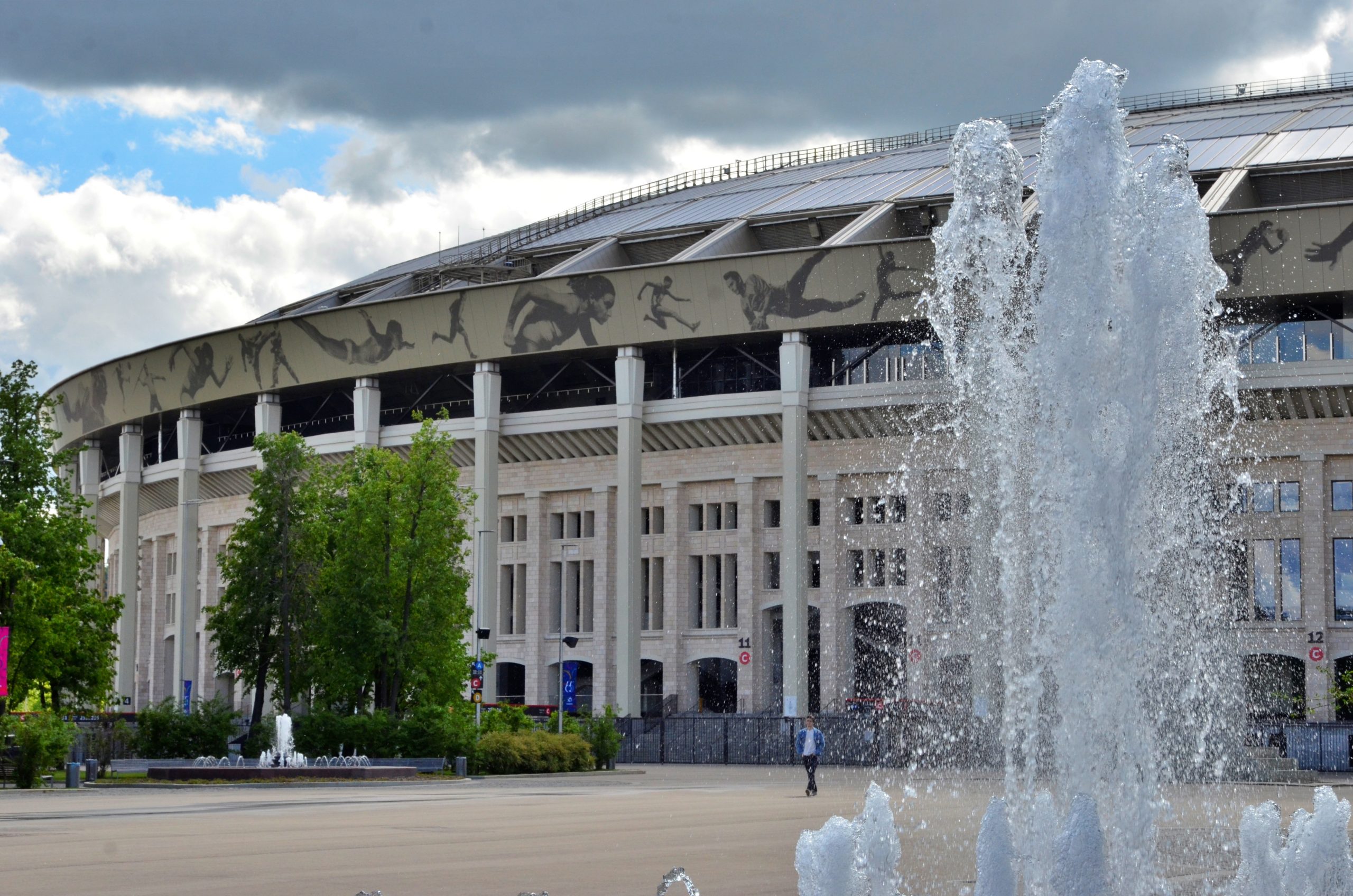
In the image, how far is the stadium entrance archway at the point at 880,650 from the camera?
56.2 meters

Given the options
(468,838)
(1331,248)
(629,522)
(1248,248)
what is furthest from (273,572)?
(1331,248)

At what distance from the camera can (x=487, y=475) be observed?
2218 inches

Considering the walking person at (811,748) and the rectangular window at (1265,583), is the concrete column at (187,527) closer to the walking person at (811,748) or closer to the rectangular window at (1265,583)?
the rectangular window at (1265,583)

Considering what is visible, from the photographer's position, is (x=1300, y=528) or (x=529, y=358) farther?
(x=529, y=358)

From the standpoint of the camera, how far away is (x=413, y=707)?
40.5 m

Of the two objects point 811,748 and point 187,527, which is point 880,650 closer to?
point 187,527

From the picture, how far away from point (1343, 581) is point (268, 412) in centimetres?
3701

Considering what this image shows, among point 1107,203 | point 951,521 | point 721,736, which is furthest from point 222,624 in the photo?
point 1107,203

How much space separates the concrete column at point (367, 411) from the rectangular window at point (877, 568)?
57.9 feet

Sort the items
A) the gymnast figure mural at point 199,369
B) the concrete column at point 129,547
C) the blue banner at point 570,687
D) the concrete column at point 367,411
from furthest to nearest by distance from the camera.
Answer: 1. the concrete column at point 129,547
2. the gymnast figure mural at point 199,369
3. the blue banner at point 570,687
4. the concrete column at point 367,411

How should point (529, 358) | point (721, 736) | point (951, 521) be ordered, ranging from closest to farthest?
point (721, 736) < point (951, 521) < point (529, 358)

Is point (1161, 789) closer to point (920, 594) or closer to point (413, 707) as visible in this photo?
point (413, 707)

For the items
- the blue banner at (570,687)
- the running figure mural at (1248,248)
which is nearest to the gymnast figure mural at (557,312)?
the blue banner at (570,687)

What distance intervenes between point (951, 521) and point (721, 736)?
999cm
